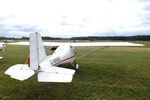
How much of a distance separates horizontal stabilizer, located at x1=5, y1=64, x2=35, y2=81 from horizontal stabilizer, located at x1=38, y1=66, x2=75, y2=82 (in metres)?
0.38

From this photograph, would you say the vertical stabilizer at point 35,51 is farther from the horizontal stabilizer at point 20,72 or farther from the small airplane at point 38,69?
the horizontal stabilizer at point 20,72

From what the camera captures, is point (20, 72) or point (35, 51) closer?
point (20, 72)

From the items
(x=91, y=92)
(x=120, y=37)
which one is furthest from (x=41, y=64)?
(x=120, y=37)

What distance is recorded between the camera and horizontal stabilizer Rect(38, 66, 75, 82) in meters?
5.88

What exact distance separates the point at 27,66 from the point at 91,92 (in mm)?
2508

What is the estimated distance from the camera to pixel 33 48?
6.96 m

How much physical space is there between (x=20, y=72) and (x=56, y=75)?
3.94 ft

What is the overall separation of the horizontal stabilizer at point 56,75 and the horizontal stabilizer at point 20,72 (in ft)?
1.24

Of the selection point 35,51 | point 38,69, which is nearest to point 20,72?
point 38,69

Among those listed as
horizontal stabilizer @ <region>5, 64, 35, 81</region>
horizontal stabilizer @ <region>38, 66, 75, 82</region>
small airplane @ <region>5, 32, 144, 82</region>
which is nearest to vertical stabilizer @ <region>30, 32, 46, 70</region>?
small airplane @ <region>5, 32, 144, 82</region>

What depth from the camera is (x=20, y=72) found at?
6.50 m

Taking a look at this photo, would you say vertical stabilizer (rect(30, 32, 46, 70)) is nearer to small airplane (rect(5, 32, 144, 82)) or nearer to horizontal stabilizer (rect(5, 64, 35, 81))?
small airplane (rect(5, 32, 144, 82))

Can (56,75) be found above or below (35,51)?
below

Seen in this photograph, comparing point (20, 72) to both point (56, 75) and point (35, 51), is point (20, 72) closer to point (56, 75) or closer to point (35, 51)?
point (35, 51)
